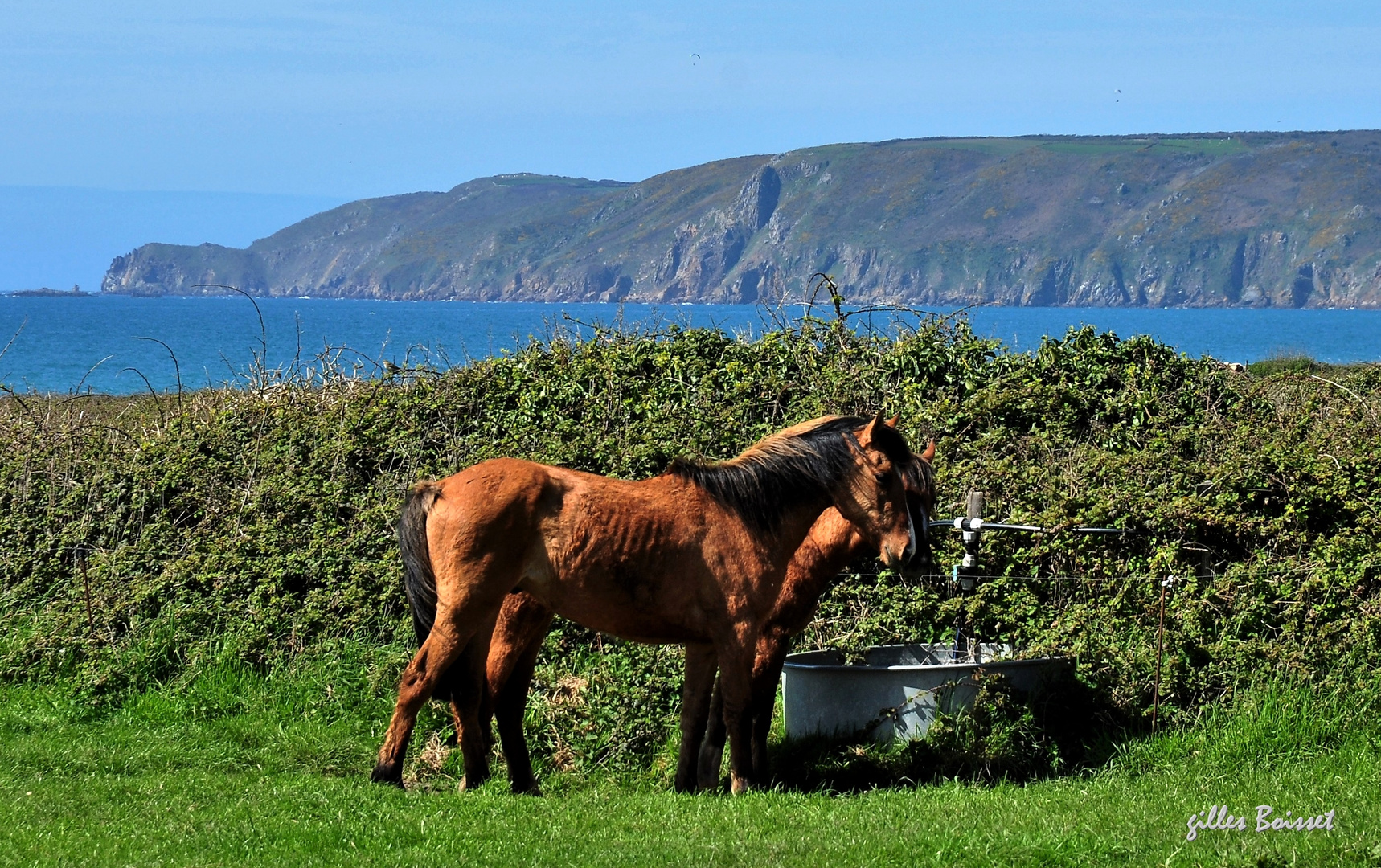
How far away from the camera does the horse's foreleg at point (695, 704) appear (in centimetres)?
758

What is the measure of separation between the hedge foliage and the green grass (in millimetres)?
618

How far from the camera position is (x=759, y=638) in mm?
8016

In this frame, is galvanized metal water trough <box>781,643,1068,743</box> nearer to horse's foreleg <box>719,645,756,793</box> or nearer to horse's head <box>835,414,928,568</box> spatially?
horse's foreleg <box>719,645,756,793</box>

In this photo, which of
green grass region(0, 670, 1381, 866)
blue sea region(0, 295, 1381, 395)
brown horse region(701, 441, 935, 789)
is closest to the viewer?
green grass region(0, 670, 1381, 866)

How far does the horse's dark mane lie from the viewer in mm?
7590

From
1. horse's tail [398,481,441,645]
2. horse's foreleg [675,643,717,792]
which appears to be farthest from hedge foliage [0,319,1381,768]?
horse's tail [398,481,441,645]

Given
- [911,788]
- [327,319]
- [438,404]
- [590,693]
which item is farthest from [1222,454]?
[327,319]

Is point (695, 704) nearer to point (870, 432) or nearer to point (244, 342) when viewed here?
point (870, 432)

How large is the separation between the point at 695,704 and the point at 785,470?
1447 mm

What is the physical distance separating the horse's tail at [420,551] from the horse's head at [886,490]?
2422 mm

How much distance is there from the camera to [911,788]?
8047mm

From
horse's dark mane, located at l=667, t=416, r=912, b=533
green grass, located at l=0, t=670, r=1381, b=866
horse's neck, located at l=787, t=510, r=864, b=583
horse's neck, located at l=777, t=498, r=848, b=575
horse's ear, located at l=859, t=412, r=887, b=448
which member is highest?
horse's ear, located at l=859, t=412, r=887, b=448

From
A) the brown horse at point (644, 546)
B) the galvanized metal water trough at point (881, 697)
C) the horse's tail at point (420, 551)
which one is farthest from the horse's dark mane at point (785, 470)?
the horse's tail at point (420, 551)

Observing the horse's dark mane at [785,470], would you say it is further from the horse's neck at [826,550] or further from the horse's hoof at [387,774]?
the horse's hoof at [387,774]
